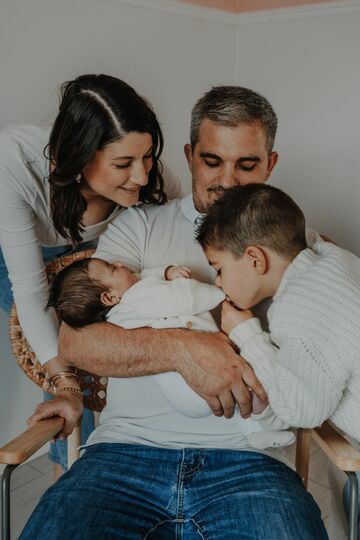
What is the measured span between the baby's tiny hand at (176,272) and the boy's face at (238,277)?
10cm

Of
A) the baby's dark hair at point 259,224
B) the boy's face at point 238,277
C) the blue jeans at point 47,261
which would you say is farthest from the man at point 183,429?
the blue jeans at point 47,261

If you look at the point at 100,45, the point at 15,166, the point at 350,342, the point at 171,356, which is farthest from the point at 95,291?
the point at 100,45

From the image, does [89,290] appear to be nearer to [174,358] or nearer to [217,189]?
[174,358]

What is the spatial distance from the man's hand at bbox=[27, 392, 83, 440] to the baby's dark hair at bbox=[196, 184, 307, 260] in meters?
0.51

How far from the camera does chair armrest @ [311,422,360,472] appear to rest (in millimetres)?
1157

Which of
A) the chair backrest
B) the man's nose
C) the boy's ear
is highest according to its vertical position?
the man's nose

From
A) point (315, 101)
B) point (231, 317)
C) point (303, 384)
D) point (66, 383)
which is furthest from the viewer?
point (315, 101)

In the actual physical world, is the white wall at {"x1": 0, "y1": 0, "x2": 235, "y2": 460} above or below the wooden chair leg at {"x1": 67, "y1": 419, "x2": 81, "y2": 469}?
above

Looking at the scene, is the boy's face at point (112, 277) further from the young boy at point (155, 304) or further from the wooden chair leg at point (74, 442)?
the wooden chair leg at point (74, 442)

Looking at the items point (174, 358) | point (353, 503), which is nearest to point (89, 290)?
Answer: point (174, 358)

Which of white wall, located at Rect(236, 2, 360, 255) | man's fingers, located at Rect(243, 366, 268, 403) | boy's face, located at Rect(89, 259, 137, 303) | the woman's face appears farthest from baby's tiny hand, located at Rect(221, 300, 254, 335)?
white wall, located at Rect(236, 2, 360, 255)

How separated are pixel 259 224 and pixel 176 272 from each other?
0.25 m

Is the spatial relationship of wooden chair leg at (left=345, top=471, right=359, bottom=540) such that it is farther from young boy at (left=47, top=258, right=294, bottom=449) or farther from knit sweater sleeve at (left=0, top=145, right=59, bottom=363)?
knit sweater sleeve at (left=0, top=145, right=59, bottom=363)

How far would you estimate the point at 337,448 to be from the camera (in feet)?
3.99
